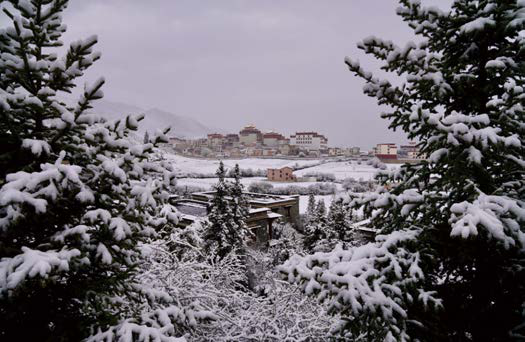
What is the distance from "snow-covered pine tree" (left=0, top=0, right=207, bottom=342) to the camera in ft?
9.25

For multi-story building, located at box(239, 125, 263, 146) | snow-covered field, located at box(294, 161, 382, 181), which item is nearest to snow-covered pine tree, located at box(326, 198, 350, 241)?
snow-covered field, located at box(294, 161, 382, 181)

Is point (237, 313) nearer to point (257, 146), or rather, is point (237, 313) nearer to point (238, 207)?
point (238, 207)

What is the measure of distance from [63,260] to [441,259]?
402 centimetres

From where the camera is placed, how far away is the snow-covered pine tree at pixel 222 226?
752 inches

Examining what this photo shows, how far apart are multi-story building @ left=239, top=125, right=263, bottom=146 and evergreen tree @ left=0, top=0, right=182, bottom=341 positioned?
454ft

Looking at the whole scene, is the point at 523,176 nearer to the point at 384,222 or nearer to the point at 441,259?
the point at 441,259

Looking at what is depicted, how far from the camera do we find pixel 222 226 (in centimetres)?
1934

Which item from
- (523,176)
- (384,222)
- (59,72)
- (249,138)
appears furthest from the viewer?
(249,138)

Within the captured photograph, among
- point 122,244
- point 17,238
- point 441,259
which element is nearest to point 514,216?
point 441,259

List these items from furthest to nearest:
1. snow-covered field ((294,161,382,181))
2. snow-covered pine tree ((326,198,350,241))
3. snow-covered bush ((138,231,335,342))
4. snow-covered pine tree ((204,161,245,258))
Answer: snow-covered field ((294,161,382,181)), snow-covered pine tree ((326,198,350,241)), snow-covered pine tree ((204,161,245,258)), snow-covered bush ((138,231,335,342))

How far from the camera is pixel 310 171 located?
77375 millimetres

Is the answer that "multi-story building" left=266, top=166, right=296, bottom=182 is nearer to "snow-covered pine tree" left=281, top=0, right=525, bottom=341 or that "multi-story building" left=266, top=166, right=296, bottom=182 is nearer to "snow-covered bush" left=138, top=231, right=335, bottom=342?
"snow-covered bush" left=138, top=231, right=335, bottom=342

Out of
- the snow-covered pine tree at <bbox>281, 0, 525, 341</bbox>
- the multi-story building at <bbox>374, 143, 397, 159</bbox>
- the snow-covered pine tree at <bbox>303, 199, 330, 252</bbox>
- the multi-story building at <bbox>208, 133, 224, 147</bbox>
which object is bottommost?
the snow-covered pine tree at <bbox>303, 199, 330, 252</bbox>

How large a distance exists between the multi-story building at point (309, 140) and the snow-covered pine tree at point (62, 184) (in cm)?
13950
